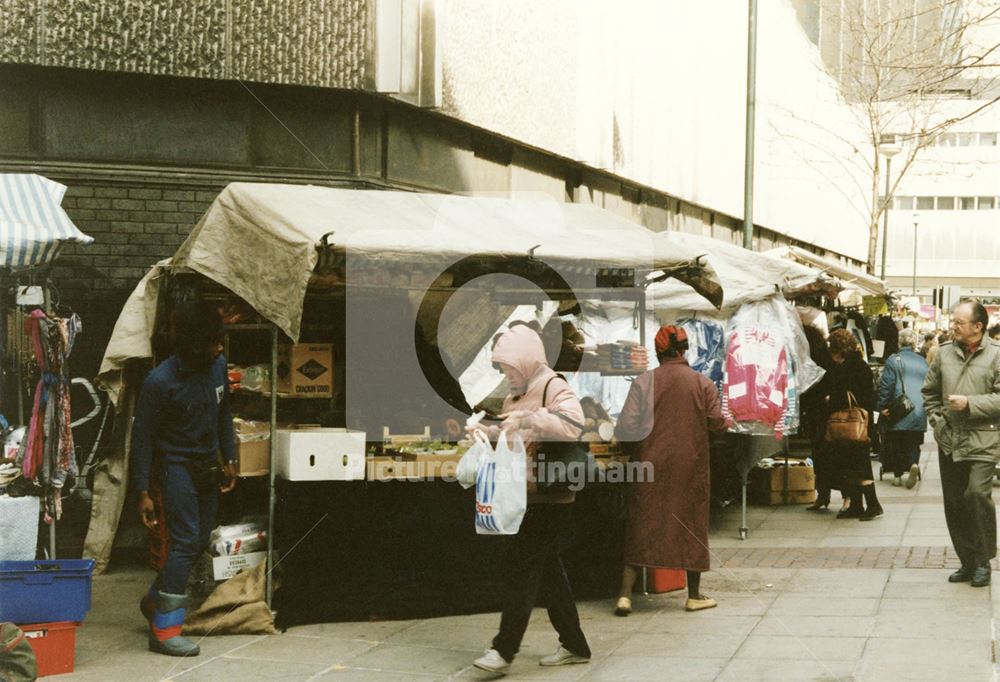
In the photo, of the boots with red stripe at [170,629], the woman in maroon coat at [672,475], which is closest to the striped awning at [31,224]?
the boots with red stripe at [170,629]

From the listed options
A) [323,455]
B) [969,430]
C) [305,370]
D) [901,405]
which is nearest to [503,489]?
[323,455]

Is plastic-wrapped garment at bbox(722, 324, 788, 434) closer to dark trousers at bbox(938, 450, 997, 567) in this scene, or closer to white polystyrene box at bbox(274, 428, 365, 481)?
dark trousers at bbox(938, 450, 997, 567)

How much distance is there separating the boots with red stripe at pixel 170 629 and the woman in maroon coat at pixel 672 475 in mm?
2915

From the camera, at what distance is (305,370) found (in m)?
9.00

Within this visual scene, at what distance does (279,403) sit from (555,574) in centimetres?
306

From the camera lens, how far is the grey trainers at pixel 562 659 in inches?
278

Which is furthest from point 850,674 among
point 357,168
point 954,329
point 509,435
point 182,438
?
point 357,168

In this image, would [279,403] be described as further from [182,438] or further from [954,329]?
[954,329]

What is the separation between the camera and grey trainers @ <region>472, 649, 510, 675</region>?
6.80m

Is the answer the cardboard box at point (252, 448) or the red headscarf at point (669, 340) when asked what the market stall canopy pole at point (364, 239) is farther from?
the cardboard box at point (252, 448)

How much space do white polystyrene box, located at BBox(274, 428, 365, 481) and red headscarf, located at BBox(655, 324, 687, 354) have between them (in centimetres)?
219

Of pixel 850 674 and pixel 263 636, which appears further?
pixel 263 636

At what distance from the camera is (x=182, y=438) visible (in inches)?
296

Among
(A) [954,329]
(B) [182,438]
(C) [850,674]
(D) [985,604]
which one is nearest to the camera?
(C) [850,674]
